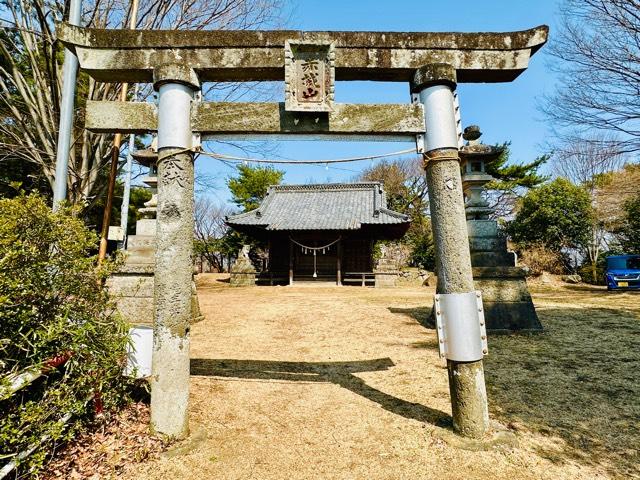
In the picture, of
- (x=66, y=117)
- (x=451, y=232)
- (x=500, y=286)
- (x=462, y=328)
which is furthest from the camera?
(x=500, y=286)

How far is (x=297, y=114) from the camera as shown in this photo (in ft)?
10.5

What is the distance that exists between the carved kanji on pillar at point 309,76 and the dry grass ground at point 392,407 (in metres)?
3.06

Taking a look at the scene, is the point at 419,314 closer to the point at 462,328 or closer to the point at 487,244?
the point at 487,244

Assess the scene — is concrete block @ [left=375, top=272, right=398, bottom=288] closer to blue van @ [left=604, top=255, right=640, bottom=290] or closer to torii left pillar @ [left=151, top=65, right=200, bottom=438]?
blue van @ [left=604, top=255, right=640, bottom=290]

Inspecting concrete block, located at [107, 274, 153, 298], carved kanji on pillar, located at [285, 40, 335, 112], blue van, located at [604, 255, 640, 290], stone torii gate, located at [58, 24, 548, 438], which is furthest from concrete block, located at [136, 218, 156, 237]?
blue van, located at [604, 255, 640, 290]

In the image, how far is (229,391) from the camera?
3812 mm

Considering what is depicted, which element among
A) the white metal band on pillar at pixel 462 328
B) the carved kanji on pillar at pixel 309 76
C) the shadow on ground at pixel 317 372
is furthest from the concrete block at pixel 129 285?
the white metal band on pillar at pixel 462 328

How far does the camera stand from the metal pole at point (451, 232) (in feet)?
9.30

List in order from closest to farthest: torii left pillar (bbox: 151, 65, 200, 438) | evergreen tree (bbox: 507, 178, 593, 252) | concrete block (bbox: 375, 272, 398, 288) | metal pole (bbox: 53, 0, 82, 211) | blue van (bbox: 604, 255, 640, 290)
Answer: torii left pillar (bbox: 151, 65, 200, 438)
metal pole (bbox: 53, 0, 82, 211)
blue van (bbox: 604, 255, 640, 290)
concrete block (bbox: 375, 272, 398, 288)
evergreen tree (bbox: 507, 178, 593, 252)

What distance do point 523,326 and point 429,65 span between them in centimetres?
553

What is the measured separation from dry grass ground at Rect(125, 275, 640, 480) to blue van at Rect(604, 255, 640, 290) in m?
8.31

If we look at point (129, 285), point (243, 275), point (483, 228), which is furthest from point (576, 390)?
point (243, 275)

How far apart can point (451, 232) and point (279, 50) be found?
8.14 ft

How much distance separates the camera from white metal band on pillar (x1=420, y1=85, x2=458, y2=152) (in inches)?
122
